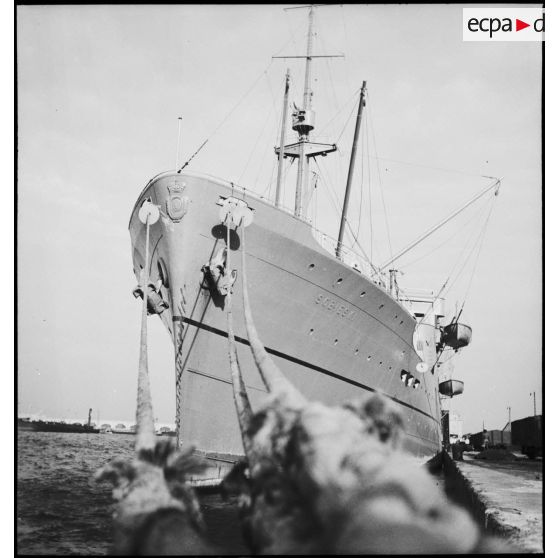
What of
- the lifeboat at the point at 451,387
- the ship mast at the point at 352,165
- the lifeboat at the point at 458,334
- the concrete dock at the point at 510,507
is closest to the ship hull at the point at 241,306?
the concrete dock at the point at 510,507

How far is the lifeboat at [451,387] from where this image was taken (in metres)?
19.8

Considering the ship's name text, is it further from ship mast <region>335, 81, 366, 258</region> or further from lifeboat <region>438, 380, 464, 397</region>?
lifeboat <region>438, 380, 464, 397</region>

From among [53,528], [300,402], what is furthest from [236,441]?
[300,402]

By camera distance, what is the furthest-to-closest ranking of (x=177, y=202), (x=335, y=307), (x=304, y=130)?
1. (x=304, y=130)
2. (x=335, y=307)
3. (x=177, y=202)

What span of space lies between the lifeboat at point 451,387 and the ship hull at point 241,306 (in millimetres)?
11566

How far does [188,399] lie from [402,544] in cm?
589

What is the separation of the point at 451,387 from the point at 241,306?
13.8m

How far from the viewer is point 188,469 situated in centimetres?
334

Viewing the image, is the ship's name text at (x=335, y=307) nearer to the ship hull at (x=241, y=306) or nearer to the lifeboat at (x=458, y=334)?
the ship hull at (x=241, y=306)

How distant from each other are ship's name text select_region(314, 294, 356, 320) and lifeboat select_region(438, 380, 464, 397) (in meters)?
11.7

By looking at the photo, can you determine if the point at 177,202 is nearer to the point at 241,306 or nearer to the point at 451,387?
the point at 241,306

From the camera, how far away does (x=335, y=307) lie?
883 centimetres

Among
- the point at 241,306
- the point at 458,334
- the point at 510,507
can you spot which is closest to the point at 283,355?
the point at 241,306
